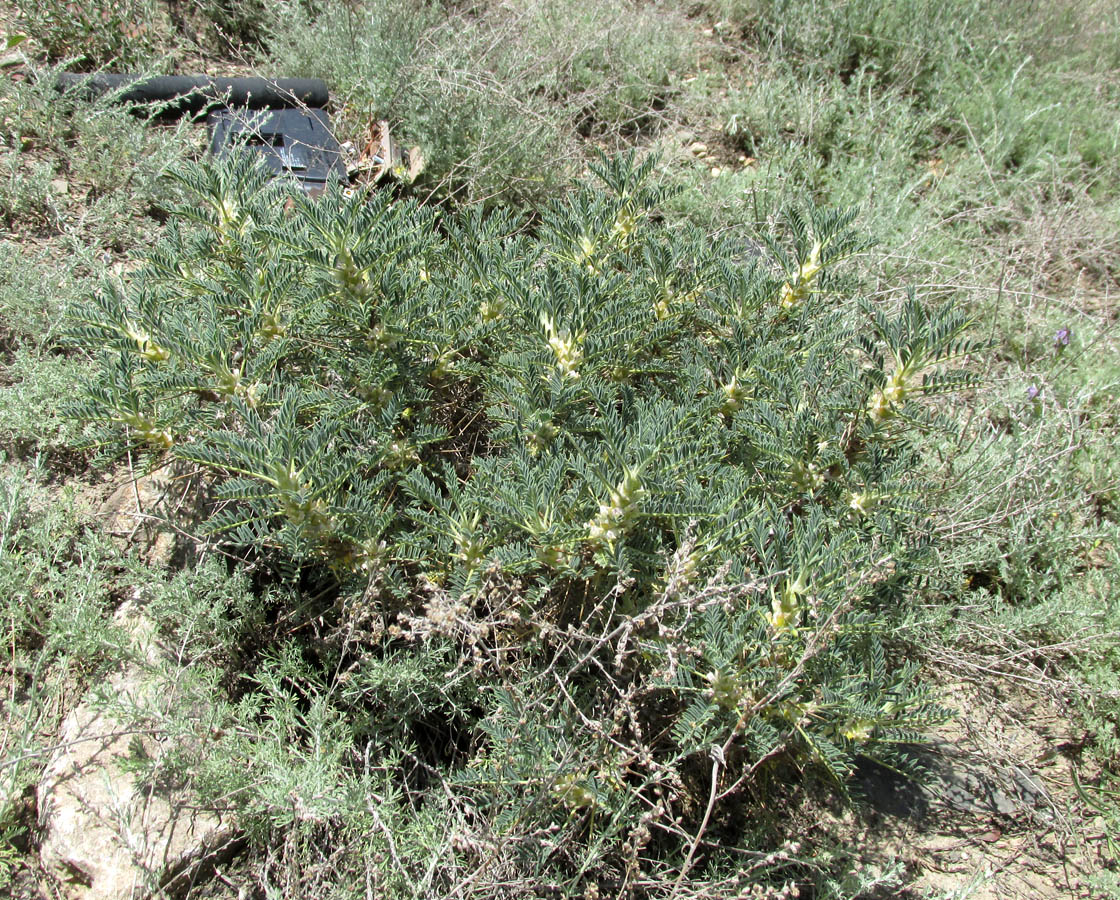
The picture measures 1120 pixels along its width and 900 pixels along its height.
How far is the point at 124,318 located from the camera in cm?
215

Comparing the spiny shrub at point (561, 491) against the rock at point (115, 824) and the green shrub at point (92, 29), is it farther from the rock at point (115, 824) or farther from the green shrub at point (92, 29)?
the green shrub at point (92, 29)

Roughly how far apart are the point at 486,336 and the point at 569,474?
54cm

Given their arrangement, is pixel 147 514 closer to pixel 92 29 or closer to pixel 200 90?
pixel 200 90

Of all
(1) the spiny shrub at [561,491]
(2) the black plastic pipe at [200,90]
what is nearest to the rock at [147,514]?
(1) the spiny shrub at [561,491]

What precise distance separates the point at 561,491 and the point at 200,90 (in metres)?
3.16

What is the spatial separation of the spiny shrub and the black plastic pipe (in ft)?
6.10

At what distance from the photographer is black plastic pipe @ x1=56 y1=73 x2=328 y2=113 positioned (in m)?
3.82

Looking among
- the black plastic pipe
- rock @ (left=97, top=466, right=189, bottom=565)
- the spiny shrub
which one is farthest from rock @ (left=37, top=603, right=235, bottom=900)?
the black plastic pipe

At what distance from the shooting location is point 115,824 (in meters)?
2.02

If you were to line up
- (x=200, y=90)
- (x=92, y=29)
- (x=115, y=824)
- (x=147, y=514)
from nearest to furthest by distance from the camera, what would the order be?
(x=115, y=824), (x=147, y=514), (x=200, y=90), (x=92, y=29)

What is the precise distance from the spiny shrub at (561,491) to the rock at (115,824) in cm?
21

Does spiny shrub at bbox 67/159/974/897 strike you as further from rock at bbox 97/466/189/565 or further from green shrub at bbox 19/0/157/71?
green shrub at bbox 19/0/157/71

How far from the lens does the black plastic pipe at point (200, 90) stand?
12.5 feet

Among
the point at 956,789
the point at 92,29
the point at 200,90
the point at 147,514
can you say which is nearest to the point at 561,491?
the point at 147,514
